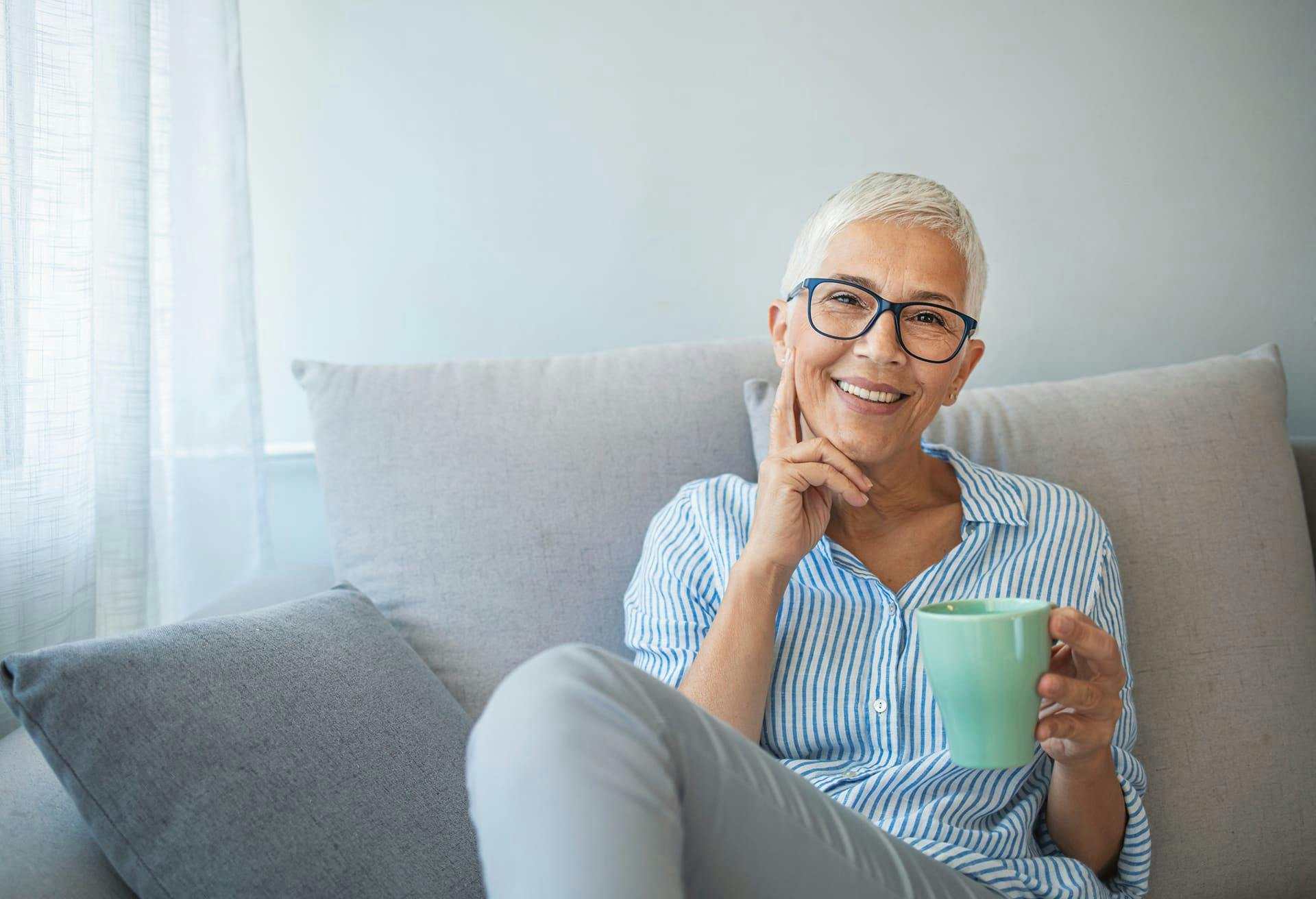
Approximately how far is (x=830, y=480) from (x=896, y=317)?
0.22 metres

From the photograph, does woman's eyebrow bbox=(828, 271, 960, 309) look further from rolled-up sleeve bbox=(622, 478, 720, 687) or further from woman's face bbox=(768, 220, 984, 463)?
rolled-up sleeve bbox=(622, 478, 720, 687)

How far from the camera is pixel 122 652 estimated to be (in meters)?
0.94

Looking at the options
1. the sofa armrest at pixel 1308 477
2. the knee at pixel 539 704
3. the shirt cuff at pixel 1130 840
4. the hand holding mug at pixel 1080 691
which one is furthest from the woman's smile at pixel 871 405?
the sofa armrest at pixel 1308 477

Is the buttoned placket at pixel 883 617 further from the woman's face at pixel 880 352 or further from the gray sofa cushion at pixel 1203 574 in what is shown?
the gray sofa cushion at pixel 1203 574

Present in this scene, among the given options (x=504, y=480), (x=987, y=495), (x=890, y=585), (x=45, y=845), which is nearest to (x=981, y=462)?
(x=987, y=495)

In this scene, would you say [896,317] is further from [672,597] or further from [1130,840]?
[1130,840]

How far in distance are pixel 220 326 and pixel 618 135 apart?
2.72 ft

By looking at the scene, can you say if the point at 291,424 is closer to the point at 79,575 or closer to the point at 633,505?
the point at 79,575

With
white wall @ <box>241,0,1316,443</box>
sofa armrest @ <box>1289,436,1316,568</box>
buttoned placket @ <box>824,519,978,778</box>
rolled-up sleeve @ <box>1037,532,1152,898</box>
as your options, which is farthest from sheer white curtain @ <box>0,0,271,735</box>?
sofa armrest @ <box>1289,436,1316,568</box>

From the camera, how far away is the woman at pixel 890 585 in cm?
108

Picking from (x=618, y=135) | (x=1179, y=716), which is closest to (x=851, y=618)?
(x=1179, y=716)

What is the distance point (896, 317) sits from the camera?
1.22m

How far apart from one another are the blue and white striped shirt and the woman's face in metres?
0.14

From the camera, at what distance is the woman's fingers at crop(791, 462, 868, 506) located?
1.21 m
